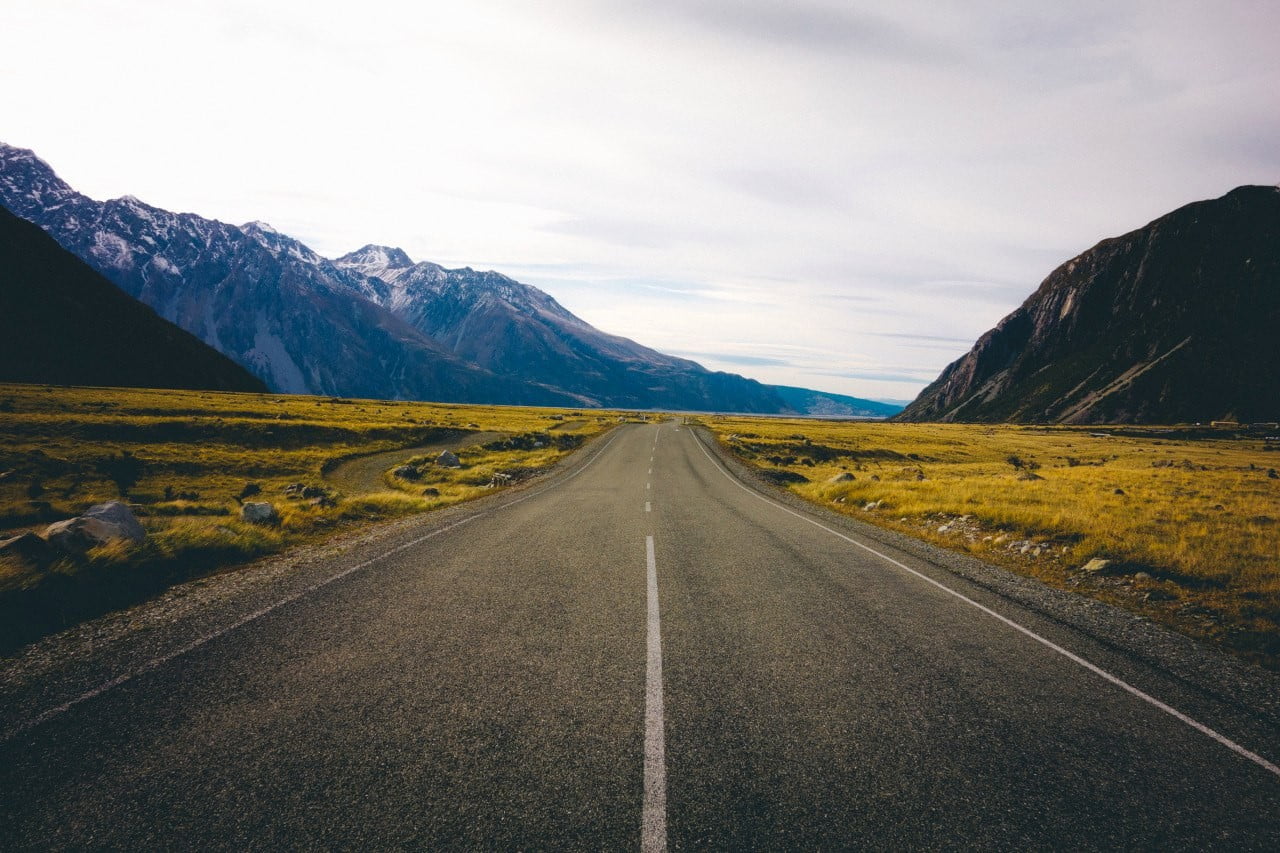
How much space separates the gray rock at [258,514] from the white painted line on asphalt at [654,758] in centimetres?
1099

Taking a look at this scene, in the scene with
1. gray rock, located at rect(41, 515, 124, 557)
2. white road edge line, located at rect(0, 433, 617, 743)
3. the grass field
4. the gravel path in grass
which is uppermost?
the grass field

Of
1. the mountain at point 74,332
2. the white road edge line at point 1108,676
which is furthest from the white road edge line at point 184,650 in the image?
the mountain at point 74,332

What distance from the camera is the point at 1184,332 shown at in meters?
160

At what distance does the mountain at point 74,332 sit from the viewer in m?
84.3

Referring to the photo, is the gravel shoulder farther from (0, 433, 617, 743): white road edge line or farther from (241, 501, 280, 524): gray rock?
(241, 501, 280, 524): gray rock

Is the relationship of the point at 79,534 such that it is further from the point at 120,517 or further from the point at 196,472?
the point at 196,472

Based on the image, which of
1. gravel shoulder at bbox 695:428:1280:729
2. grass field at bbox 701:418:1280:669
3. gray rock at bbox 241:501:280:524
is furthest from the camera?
gray rock at bbox 241:501:280:524

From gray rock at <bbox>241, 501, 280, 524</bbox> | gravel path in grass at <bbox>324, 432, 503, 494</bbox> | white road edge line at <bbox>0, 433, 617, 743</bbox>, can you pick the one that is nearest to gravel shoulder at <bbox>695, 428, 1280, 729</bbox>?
white road edge line at <bbox>0, 433, 617, 743</bbox>

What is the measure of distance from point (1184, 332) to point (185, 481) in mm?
238433

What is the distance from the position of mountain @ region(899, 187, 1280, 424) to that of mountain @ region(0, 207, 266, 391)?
237297 millimetres

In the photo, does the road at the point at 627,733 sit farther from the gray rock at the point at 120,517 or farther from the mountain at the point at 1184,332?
the mountain at the point at 1184,332

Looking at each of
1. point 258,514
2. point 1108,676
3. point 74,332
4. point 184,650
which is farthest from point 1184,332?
point 74,332

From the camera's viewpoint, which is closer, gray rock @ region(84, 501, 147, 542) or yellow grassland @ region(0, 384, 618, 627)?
gray rock @ region(84, 501, 147, 542)

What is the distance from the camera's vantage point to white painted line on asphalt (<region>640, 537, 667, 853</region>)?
3307mm
